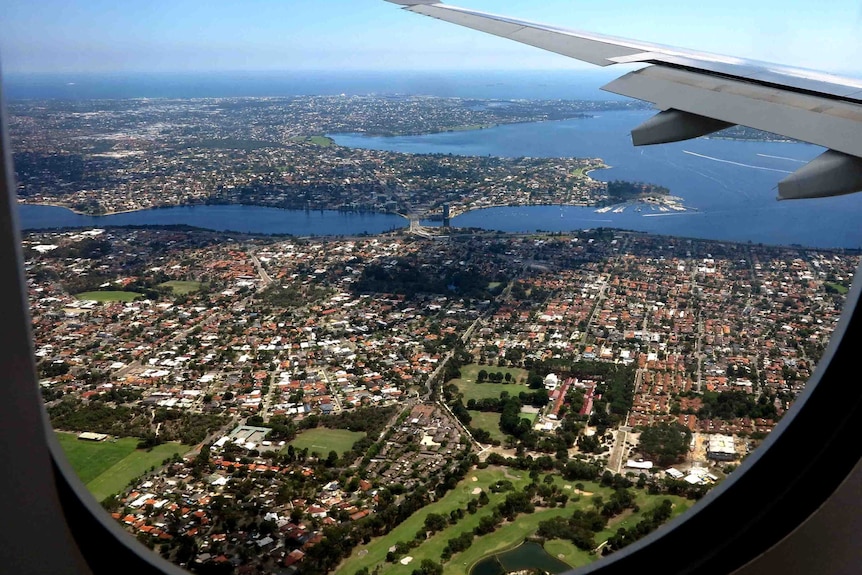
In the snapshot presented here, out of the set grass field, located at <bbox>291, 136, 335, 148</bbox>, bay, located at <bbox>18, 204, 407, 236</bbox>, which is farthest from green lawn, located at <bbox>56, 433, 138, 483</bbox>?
grass field, located at <bbox>291, 136, 335, 148</bbox>

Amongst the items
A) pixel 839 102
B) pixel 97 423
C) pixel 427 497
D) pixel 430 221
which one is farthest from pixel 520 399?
pixel 430 221

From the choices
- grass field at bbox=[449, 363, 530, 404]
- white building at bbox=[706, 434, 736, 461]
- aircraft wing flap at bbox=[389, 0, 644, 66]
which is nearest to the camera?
aircraft wing flap at bbox=[389, 0, 644, 66]

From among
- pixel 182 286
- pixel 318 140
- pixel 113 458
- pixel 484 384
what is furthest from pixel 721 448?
pixel 318 140

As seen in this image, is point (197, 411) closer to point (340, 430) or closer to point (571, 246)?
point (340, 430)

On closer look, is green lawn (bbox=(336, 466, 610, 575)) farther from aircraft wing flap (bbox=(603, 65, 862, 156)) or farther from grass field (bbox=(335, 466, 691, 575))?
aircraft wing flap (bbox=(603, 65, 862, 156))

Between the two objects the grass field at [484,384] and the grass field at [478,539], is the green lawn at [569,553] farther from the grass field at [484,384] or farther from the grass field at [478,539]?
the grass field at [484,384]

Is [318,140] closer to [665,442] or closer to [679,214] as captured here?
[679,214]
